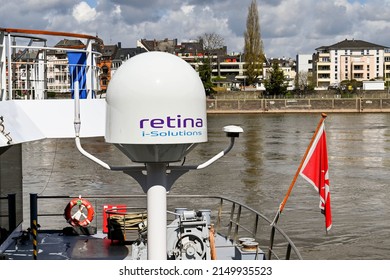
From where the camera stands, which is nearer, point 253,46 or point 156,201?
point 156,201

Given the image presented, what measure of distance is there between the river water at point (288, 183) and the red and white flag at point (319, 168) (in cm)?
672

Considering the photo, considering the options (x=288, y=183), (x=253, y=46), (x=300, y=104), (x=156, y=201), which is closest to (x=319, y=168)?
(x=156, y=201)

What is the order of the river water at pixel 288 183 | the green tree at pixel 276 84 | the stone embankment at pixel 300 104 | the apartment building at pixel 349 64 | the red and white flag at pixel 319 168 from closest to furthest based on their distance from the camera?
the red and white flag at pixel 319 168 → the river water at pixel 288 183 → the stone embankment at pixel 300 104 → the green tree at pixel 276 84 → the apartment building at pixel 349 64

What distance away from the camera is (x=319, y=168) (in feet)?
23.2

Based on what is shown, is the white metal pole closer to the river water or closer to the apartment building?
the river water

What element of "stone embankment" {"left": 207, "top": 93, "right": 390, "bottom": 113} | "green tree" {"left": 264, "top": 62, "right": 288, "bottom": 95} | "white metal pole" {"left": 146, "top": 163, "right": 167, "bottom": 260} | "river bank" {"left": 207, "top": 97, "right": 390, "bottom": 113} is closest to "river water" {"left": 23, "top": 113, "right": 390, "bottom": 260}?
"white metal pole" {"left": 146, "top": 163, "right": 167, "bottom": 260}

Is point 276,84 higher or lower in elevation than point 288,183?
higher

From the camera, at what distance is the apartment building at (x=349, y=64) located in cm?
17050

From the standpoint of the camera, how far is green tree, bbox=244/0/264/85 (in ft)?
412

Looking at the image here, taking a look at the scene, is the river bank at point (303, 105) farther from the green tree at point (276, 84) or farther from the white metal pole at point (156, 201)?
the white metal pole at point (156, 201)

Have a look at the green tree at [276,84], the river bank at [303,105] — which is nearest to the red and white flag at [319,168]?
the river bank at [303,105]

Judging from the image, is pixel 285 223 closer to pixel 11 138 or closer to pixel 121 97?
pixel 11 138

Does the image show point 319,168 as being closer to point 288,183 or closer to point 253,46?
point 288,183

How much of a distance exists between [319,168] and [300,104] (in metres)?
114
